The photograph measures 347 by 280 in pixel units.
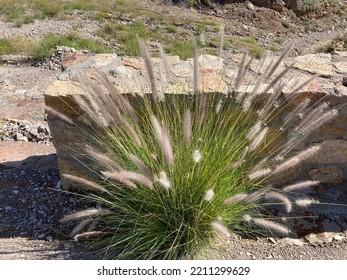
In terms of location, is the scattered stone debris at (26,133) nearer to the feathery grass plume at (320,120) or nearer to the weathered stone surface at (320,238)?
the weathered stone surface at (320,238)

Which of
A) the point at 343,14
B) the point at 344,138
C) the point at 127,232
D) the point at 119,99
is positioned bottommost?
the point at 343,14

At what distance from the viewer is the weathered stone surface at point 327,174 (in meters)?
3.54

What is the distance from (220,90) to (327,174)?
1.19 m

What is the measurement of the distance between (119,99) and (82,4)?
12929mm

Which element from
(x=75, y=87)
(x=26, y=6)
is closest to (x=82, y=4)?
(x=26, y=6)

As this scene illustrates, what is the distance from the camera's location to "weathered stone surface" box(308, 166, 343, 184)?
11.6ft

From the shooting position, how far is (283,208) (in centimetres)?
339

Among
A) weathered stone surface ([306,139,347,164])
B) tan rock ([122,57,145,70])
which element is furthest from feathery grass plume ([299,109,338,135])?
tan rock ([122,57,145,70])

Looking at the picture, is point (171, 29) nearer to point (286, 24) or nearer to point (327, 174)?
point (286, 24)

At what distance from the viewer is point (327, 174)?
3559mm

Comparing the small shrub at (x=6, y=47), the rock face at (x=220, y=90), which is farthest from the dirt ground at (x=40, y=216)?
the small shrub at (x=6, y=47)

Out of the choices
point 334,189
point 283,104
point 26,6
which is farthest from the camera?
point 26,6

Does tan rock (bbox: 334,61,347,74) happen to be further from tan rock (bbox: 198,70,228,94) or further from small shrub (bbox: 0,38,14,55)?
small shrub (bbox: 0,38,14,55)

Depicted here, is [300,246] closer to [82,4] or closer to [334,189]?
[334,189]
